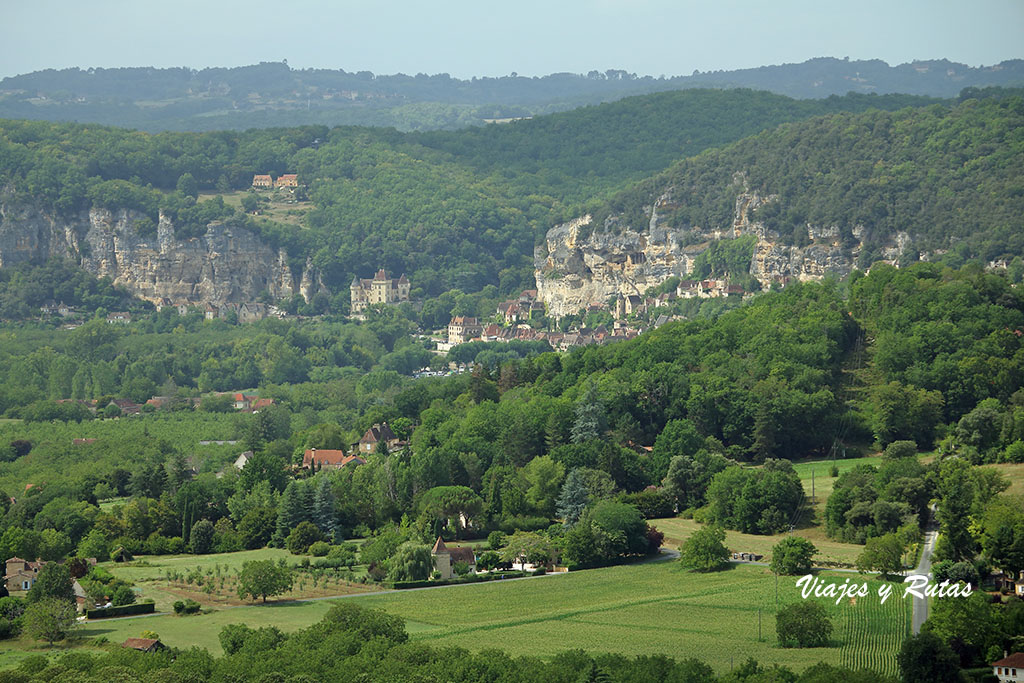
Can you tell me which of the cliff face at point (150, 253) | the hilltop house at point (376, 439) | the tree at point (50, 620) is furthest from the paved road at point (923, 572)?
the cliff face at point (150, 253)

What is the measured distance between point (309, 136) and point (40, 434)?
84.2 meters

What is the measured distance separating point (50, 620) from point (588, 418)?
86.5ft

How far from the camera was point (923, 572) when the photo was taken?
49.5m

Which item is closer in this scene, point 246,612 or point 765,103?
point 246,612

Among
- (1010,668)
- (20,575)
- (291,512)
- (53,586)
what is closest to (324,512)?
(291,512)

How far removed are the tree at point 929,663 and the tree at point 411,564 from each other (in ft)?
60.4

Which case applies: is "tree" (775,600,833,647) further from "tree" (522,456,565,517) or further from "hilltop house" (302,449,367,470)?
"hilltop house" (302,449,367,470)

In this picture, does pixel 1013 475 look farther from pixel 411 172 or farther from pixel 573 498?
pixel 411 172

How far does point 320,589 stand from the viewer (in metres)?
53.6

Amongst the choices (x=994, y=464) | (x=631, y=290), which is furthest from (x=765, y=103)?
(x=994, y=464)

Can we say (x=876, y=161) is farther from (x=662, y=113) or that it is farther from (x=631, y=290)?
(x=662, y=113)

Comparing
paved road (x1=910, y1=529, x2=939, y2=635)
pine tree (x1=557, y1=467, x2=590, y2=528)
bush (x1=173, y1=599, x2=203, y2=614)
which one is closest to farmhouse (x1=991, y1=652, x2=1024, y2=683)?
paved road (x1=910, y1=529, x2=939, y2=635)

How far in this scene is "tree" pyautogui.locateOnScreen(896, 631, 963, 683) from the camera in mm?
39938

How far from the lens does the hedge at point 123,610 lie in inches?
1975
